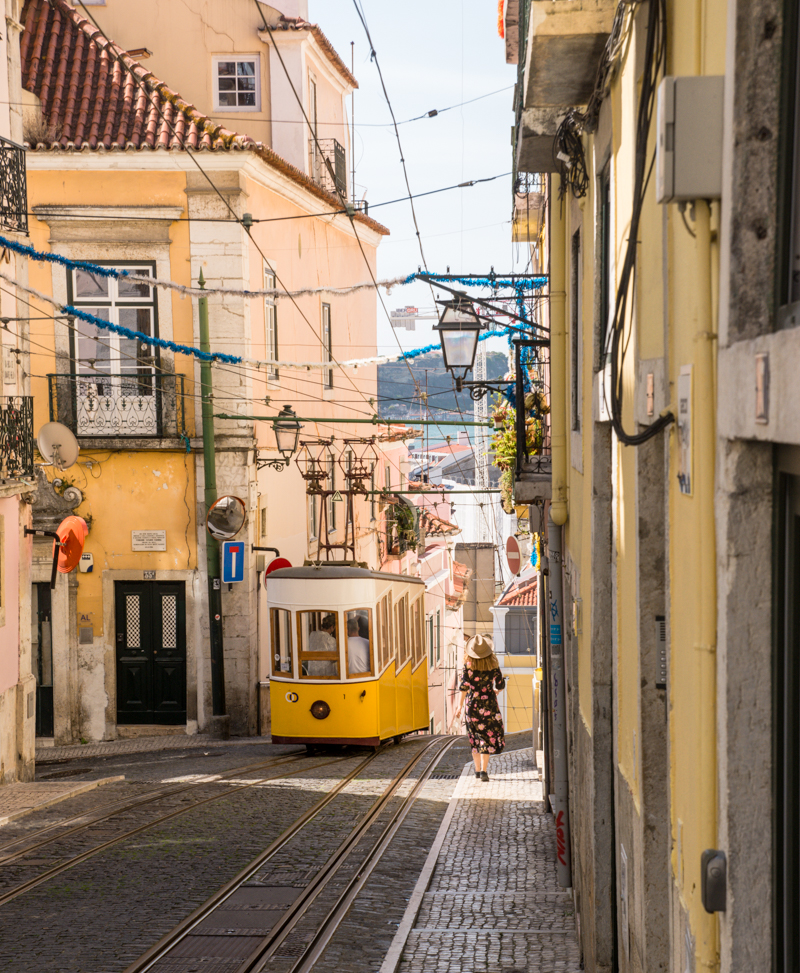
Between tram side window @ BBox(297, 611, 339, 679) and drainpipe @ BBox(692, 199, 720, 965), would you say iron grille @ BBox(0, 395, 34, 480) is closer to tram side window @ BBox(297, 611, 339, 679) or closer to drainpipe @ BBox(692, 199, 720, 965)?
tram side window @ BBox(297, 611, 339, 679)

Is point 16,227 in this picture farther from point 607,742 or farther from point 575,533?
point 607,742

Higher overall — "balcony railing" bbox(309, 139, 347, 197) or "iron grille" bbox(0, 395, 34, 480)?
"balcony railing" bbox(309, 139, 347, 197)

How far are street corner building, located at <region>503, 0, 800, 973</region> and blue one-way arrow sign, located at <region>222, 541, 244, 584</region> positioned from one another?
1267 cm

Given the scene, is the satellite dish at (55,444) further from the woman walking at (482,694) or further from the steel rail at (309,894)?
the woman walking at (482,694)

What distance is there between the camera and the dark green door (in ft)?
59.0

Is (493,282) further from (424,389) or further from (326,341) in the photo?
(424,389)

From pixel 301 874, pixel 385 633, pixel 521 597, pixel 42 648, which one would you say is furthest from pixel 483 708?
pixel 521 597

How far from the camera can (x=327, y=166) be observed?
74.0ft

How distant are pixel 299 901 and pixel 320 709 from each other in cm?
704

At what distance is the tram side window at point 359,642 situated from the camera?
1427cm

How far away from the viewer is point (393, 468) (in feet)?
103

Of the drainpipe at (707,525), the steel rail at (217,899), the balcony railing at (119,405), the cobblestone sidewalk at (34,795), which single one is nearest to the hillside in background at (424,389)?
the balcony railing at (119,405)

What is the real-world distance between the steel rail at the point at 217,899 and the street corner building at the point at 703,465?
2570 mm

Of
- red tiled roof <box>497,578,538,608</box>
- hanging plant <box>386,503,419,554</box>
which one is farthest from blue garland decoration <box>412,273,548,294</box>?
red tiled roof <box>497,578,538,608</box>
